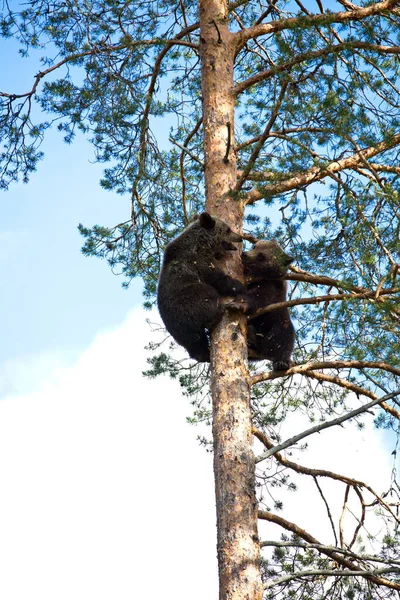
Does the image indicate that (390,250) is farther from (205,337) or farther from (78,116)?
(78,116)

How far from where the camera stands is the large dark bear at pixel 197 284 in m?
6.39

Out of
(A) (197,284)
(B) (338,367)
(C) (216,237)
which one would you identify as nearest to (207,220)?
(C) (216,237)

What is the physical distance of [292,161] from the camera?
6617 millimetres

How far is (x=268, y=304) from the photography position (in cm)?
724

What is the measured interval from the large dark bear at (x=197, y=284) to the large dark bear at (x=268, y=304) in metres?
0.49

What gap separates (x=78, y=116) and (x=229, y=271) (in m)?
3.69

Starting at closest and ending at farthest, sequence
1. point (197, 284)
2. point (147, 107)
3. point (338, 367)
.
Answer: point (338, 367)
point (197, 284)
point (147, 107)

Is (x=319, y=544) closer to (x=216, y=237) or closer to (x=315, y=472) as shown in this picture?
(x=315, y=472)

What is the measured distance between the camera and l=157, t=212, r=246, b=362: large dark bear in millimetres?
6395

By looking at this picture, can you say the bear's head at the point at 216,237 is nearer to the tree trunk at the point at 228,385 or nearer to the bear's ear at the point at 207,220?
the bear's ear at the point at 207,220

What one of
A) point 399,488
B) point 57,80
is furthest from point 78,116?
point 399,488

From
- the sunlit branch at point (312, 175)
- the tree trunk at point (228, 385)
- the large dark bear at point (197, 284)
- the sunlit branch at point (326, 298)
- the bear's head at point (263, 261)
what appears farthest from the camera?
Answer: the bear's head at point (263, 261)

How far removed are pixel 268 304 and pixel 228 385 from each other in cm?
147

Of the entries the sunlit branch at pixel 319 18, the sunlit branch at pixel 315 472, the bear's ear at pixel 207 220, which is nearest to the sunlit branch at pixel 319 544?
the sunlit branch at pixel 315 472
